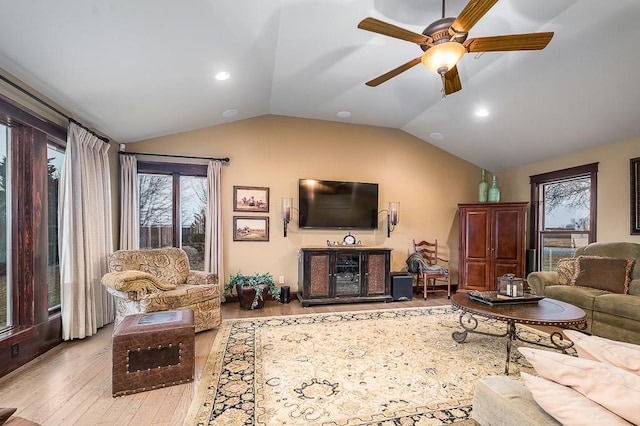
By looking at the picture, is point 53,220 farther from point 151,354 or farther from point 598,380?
point 598,380

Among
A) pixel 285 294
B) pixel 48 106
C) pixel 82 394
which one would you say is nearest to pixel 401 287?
pixel 285 294

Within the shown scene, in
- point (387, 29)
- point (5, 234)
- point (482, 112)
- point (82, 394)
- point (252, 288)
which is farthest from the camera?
point (252, 288)

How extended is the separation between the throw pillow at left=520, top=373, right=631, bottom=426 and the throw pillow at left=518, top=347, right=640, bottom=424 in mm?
18

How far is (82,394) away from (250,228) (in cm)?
306

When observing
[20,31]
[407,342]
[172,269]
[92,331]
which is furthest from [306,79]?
[92,331]

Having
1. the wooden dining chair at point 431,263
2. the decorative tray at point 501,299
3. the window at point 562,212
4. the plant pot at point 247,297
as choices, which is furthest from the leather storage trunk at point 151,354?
the window at point 562,212

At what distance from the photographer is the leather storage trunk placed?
225 cm

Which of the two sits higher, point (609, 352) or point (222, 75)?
point (222, 75)

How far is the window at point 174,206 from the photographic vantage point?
4727 millimetres

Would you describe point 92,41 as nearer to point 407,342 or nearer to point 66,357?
point 66,357

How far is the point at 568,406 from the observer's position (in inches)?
33.6

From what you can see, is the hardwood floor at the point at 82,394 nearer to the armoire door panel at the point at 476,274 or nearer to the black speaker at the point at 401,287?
the black speaker at the point at 401,287

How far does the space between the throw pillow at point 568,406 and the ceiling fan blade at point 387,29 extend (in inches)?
80.1

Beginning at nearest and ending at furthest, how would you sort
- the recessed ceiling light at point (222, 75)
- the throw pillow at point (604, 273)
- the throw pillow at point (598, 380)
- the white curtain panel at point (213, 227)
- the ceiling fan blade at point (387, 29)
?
1. the throw pillow at point (598, 380)
2. the ceiling fan blade at point (387, 29)
3. the recessed ceiling light at point (222, 75)
4. the throw pillow at point (604, 273)
5. the white curtain panel at point (213, 227)
